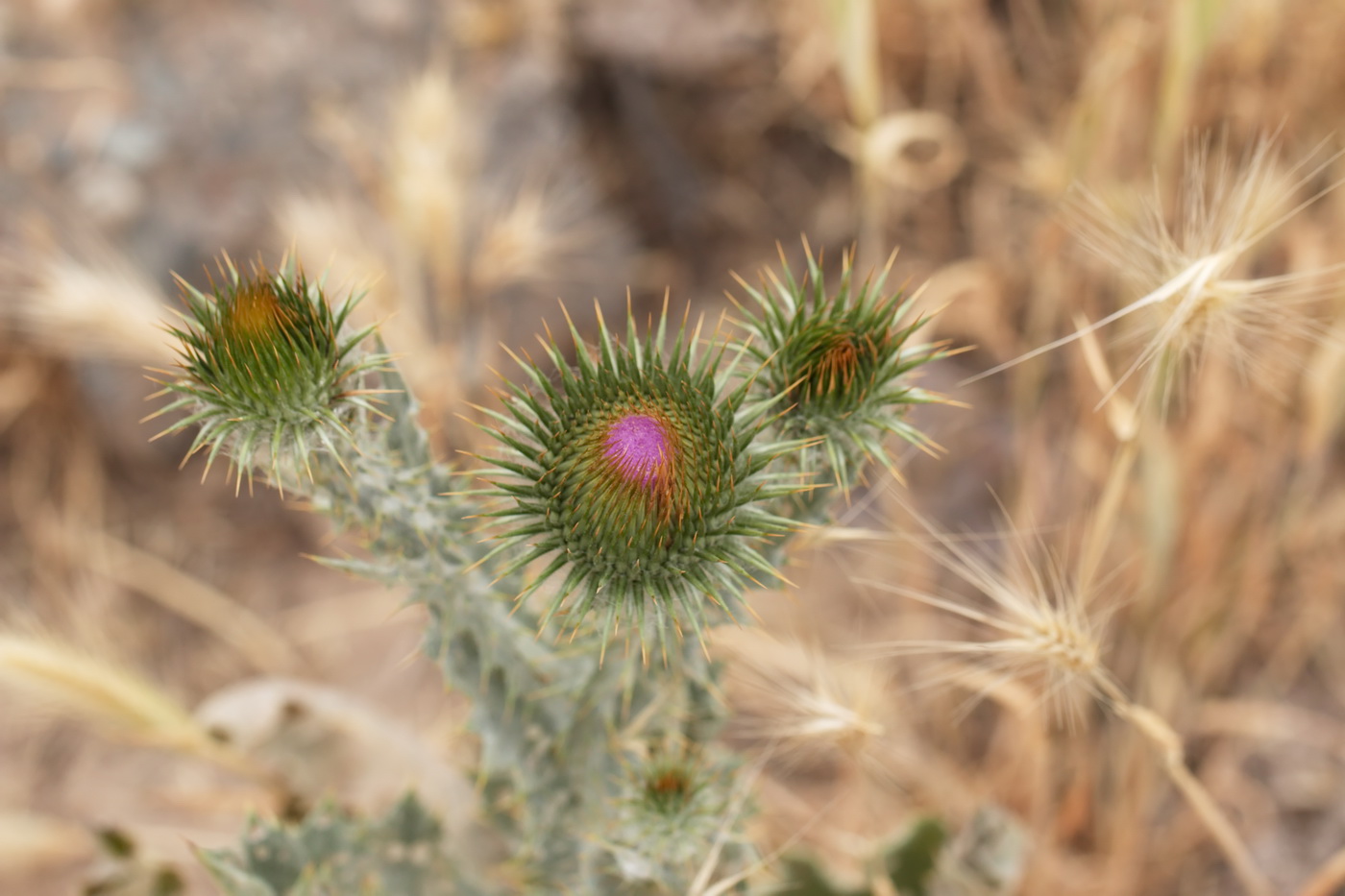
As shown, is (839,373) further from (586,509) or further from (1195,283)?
(1195,283)

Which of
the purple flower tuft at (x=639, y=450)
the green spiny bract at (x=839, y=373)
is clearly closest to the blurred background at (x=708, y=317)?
the green spiny bract at (x=839, y=373)

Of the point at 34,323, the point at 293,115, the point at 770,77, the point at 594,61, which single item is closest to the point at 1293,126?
the point at 770,77

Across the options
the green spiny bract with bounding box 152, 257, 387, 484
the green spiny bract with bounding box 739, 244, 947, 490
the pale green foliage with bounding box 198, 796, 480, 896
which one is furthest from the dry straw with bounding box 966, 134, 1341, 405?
the pale green foliage with bounding box 198, 796, 480, 896

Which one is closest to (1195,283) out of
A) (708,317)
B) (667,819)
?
(667,819)

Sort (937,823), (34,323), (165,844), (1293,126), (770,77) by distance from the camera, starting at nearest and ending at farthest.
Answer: (937,823), (165,844), (1293,126), (34,323), (770,77)

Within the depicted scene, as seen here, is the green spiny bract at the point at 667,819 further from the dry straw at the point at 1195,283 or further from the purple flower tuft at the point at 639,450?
the dry straw at the point at 1195,283

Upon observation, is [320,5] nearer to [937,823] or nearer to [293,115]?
[293,115]
